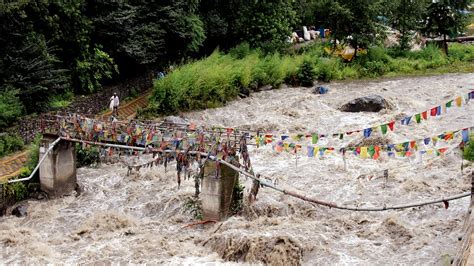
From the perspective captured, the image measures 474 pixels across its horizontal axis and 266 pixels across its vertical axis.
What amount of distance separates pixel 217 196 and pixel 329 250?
3.33 meters

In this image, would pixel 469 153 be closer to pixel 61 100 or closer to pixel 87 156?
pixel 87 156

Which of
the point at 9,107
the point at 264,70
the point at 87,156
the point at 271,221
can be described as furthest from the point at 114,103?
the point at 271,221

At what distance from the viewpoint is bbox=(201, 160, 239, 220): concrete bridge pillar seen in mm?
15773

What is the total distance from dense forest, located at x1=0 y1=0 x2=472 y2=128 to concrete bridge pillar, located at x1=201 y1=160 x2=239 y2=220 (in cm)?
888

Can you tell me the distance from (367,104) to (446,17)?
16.1m

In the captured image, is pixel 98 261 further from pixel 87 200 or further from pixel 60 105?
pixel 60 105

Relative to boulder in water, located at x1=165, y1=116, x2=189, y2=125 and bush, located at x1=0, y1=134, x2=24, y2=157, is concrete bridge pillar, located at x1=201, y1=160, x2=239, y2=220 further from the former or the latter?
boulder in water, located at x1=165, y1=116, x2=189, y2=125

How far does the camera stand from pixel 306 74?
107 ft

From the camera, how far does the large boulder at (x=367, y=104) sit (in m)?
26.8

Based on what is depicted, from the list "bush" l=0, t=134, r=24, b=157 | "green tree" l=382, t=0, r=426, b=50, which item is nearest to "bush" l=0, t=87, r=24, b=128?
"bush" l=0, t=134, r=24, b=157

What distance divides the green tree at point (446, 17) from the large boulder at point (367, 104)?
14943 mm

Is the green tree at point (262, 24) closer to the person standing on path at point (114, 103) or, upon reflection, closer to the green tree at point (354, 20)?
the green tree at point (354, 20)

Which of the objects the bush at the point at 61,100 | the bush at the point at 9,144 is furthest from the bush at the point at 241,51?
the bush at the point at 9,144

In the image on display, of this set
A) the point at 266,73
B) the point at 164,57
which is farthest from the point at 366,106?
the point at 164,57
